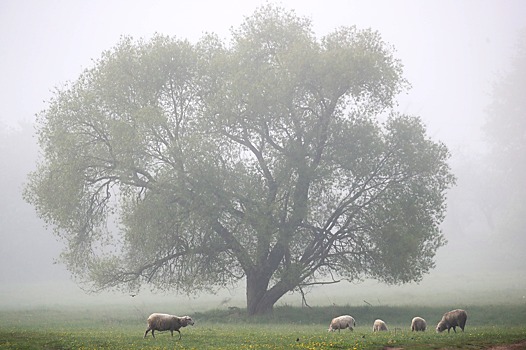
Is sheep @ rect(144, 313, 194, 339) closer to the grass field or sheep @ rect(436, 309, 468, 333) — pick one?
the grass field

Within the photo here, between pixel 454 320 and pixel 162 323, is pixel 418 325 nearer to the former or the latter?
pixel 454 320

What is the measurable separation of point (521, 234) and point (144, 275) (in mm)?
73253

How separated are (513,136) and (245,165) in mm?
75740

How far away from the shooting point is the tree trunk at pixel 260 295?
131 ft

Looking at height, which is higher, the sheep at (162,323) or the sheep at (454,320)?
the sheep at (162,323)

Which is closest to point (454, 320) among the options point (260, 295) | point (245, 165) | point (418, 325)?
point (418, 325)

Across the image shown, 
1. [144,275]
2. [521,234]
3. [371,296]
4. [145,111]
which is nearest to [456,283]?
[371,296]

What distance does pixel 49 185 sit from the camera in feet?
125

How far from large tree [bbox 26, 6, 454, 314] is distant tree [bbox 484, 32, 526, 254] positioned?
6113cm

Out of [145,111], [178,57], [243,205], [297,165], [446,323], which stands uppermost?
[178,57]

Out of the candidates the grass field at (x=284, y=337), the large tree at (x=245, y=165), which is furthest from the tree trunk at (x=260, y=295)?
the grass field at (x=284, y=337)

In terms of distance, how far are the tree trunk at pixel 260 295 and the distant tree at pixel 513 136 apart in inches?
2628

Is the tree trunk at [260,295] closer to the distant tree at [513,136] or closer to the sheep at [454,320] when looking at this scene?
the sheep at [454,320]

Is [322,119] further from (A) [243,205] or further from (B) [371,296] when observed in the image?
(B) [371,296]
